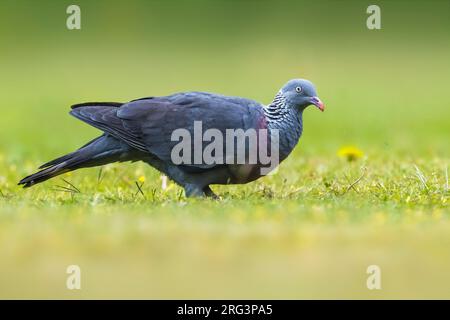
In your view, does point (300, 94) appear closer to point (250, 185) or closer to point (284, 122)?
point (284, 122)

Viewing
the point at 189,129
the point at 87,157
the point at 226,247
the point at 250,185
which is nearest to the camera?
the point at 226,247

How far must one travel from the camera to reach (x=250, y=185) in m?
8.23

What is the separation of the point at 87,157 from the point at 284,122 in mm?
1532

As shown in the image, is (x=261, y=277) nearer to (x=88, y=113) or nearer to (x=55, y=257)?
(x=55, y=257)

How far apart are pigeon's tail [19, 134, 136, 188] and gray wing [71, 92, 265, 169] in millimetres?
121

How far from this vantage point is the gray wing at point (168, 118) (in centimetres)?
721

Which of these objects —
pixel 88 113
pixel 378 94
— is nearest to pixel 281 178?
pixel 88 113

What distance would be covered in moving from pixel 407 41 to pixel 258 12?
12.1ft

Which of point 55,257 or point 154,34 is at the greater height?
point 154,34

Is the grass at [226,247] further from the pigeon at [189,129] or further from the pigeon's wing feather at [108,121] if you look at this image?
the pigeon's wing feather at [108,121]

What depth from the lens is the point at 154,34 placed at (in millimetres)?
22672

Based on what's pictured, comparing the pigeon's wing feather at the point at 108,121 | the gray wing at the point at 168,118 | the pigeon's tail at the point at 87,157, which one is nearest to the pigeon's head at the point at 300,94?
the gray wing at the point at 168,118

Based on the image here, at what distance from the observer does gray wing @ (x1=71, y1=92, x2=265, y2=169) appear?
721 centimetres

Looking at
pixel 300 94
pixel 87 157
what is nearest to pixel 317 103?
pixel 300 94
